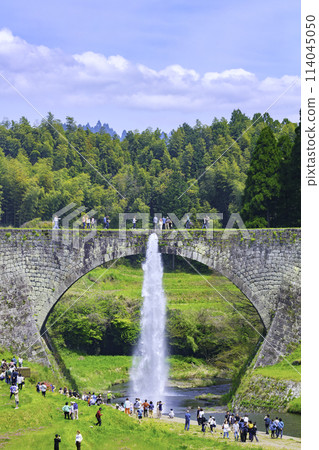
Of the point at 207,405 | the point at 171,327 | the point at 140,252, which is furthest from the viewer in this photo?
the point at 171,327

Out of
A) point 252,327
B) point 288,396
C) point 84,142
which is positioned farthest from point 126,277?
point 84,142

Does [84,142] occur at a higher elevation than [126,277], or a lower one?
higher

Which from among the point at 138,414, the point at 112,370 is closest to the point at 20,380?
the point at 138,414

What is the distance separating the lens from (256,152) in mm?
63344

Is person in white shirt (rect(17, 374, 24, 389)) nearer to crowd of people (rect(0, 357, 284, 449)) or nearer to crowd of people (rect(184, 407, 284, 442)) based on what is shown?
crowd of people (rect(0, 357, 284, 449))

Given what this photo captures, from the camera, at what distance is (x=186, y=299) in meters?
80.1

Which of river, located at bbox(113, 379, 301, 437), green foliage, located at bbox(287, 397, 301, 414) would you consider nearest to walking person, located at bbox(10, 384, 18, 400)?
river, located at bbox(113, 379, 301, 437)

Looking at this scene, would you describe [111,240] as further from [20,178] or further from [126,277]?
[20,178]

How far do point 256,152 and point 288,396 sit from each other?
84.8 ft

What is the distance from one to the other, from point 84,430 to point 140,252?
14232 mm

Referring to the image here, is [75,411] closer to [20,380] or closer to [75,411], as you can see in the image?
[75,411]

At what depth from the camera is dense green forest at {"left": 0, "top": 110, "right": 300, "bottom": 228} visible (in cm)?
6262

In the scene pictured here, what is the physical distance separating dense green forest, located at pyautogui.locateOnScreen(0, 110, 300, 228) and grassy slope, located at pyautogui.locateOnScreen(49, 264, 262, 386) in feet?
32.2

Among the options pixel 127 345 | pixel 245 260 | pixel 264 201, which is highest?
pixel 264 201
